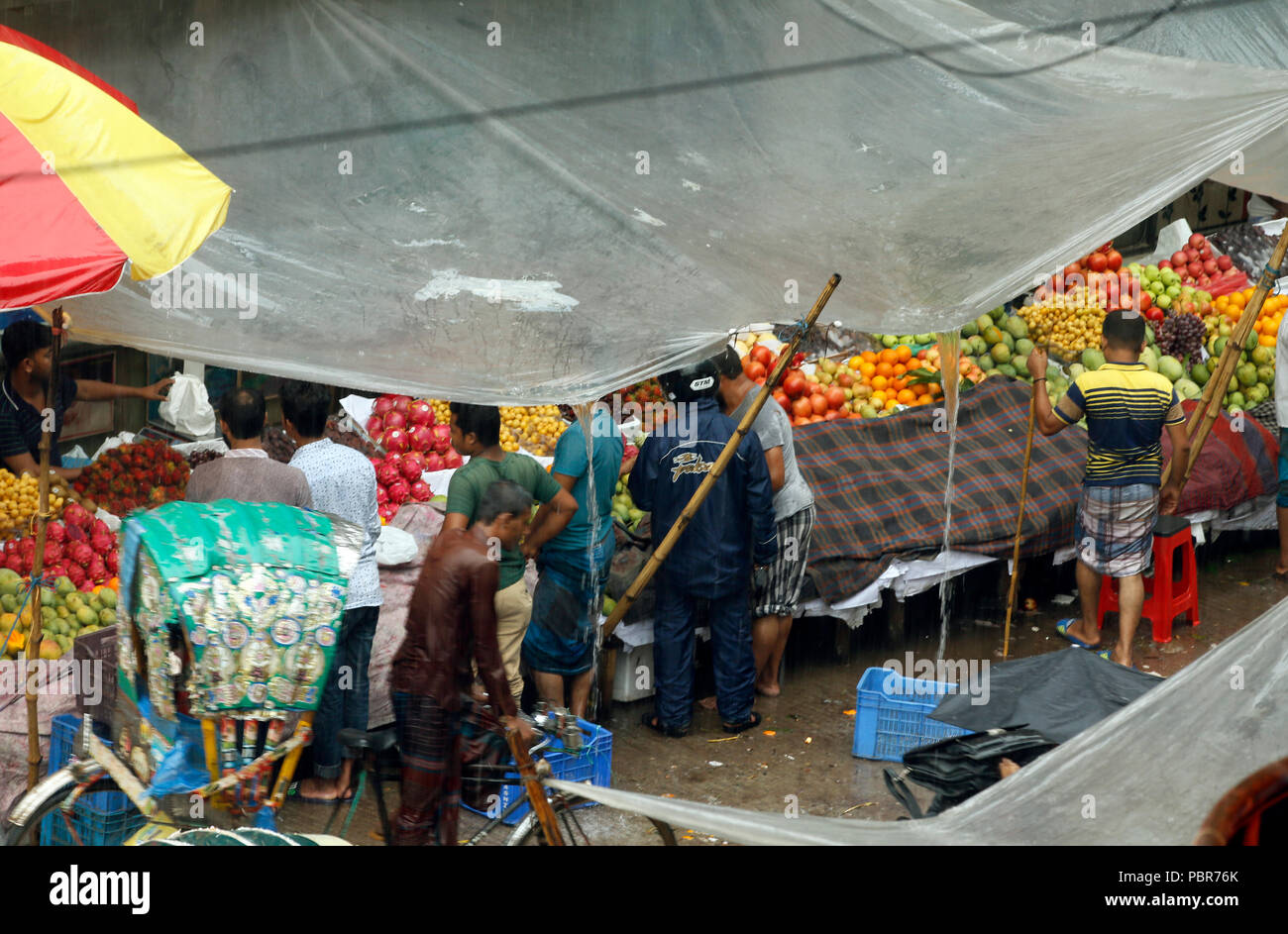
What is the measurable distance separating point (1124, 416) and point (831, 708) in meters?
1.91

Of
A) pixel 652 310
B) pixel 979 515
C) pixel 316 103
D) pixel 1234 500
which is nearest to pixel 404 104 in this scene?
pixel 316 103

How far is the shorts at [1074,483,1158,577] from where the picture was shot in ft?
21.5

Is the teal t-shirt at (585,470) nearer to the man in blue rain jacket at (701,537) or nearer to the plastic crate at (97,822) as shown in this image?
the man in blue rain jacket at (701,537)

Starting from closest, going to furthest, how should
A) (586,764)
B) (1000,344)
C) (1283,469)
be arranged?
(586,764) → (1283,469) → (1000,344)

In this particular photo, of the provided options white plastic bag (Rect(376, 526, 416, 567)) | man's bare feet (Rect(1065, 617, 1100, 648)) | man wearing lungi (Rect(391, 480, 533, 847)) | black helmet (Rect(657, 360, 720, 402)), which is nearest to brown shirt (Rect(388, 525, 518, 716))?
man wearing lungi (Rect(391, 480, 533, 847))

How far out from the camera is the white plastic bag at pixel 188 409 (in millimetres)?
6359

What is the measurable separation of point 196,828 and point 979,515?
4.45 m

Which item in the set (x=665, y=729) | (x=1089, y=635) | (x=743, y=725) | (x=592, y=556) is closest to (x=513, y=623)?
(x=592, y=556)


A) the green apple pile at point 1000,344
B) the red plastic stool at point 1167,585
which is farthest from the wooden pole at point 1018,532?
the green apple pile at point 1000,344

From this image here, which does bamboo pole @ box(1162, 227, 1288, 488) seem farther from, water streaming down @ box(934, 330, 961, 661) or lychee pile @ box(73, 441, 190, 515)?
→ lychee pile @ box(73, 441, 190, 515)

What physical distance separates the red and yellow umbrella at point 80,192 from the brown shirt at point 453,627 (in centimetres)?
114

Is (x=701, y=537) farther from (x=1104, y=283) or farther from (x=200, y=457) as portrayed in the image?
(x=1104, y=283)

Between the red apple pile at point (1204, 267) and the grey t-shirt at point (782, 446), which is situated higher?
the red apple pile at point (1204, 267)

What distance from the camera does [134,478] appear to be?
228 inches
